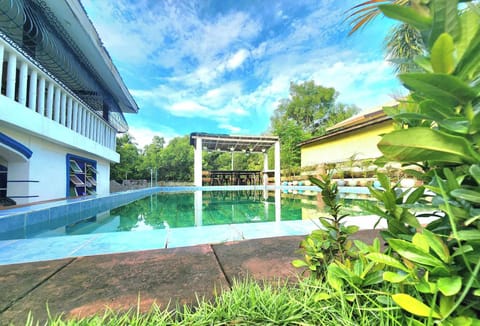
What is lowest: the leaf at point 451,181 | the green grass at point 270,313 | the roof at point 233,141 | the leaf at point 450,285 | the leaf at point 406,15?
the green grass at point 270,313

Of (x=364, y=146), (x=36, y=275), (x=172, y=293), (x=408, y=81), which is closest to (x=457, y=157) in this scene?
(x=408, y=81)

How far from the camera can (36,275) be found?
1.08 metres

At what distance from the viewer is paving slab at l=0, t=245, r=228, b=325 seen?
789mm

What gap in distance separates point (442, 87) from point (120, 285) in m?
1.36

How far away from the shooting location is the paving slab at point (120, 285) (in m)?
0.79

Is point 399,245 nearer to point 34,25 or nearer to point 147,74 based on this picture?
point 34,25

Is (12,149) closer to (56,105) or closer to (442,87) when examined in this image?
(56,105)

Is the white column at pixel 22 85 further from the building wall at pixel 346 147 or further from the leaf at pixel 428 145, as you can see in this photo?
the building wall at pixel 346 147

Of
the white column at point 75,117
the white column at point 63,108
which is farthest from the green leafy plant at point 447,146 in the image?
the white column at point 75,117

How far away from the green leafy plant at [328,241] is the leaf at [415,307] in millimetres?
321

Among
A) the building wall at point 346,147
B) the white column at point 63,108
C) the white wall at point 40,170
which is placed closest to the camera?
the white wall at point 40,170

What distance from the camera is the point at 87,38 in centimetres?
649

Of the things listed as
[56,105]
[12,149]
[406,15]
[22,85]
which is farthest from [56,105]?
[406,15]

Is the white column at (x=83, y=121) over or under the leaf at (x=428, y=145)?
over
